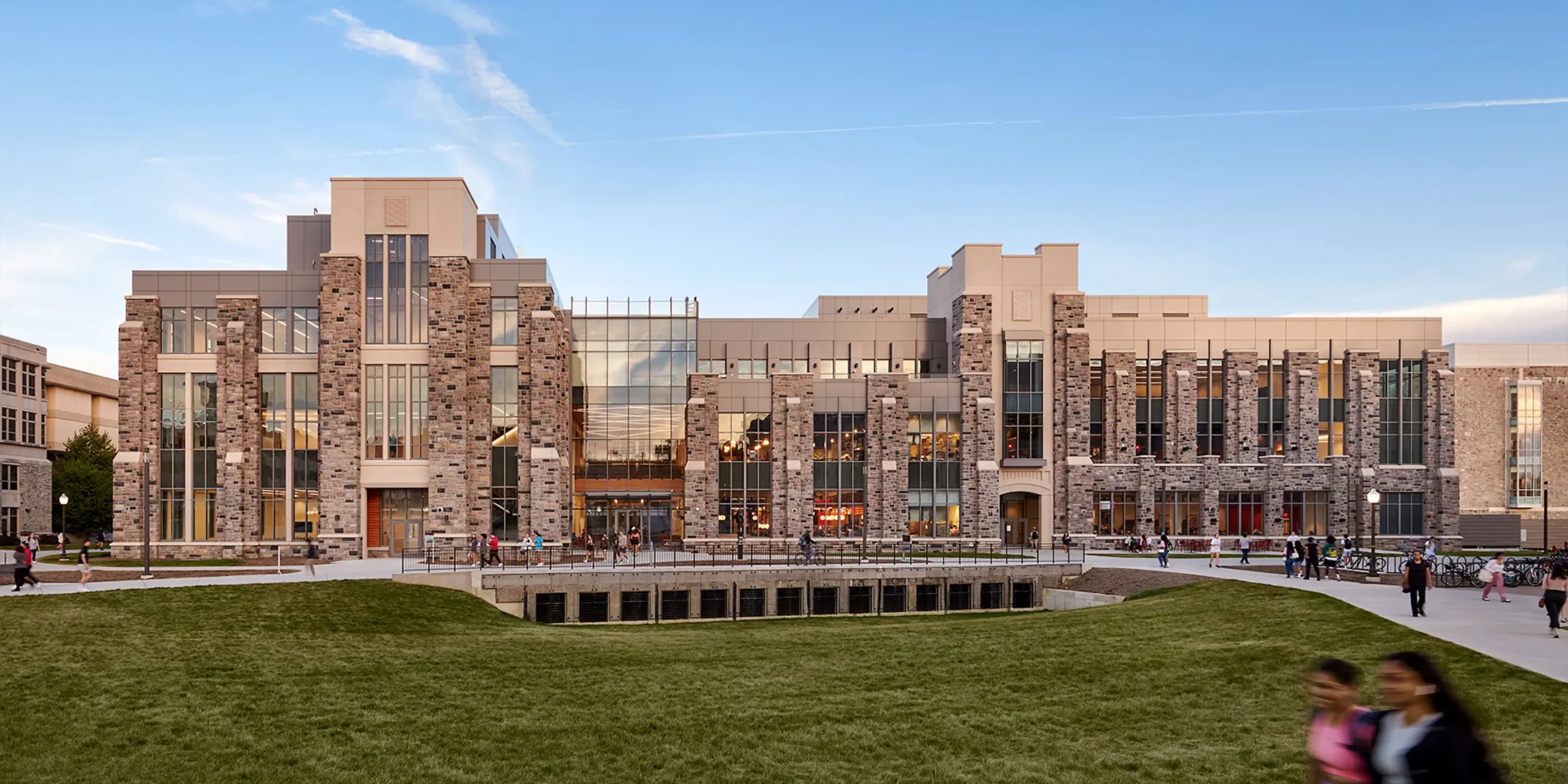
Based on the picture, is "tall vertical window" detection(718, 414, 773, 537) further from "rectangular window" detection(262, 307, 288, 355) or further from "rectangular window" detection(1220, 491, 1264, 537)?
"rectangular window" detection(1220, 491, 1264, 537)

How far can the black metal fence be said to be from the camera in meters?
42.3

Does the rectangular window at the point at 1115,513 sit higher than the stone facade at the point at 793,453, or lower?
lower

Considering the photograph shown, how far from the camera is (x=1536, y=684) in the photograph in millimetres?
16234

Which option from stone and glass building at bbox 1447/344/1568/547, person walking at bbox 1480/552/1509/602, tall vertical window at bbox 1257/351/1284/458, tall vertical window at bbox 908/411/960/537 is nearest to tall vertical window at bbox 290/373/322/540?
tall vertical window at bbox 908/411/960/537

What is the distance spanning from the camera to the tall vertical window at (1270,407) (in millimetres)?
59250

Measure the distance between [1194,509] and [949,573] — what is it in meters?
23.8

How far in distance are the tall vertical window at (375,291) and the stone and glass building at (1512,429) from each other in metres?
68.7

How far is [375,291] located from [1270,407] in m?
51.2

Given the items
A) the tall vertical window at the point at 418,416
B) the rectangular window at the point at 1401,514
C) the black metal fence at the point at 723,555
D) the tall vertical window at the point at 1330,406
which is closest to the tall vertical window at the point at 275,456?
the tall vertical window at the point at 418,416

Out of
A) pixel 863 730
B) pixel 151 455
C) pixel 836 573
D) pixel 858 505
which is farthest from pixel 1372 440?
pixel 151 455

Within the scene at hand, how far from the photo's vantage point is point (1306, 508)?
58531mm

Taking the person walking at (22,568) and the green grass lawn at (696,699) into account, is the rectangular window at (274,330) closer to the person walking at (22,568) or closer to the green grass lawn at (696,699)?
the person walking at (22,568)

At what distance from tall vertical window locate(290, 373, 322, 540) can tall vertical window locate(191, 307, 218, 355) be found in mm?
4973

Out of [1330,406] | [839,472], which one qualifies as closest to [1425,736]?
[839,472]
